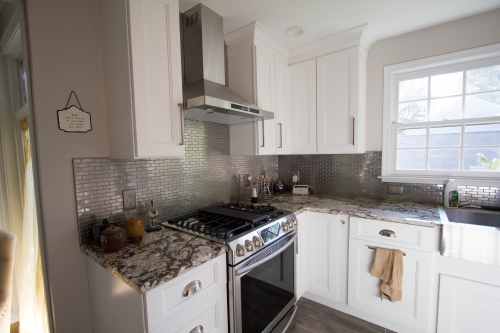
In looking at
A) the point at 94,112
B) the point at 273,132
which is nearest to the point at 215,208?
the point at 273,132

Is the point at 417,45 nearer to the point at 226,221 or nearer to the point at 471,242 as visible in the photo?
the point at 471,242

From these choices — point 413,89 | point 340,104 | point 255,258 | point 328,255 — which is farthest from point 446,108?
point 255,258

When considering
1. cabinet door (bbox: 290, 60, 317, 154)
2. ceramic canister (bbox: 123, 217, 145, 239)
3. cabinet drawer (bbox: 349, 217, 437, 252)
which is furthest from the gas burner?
→ cabinet door (bbox: 290, 60, 317, 154)

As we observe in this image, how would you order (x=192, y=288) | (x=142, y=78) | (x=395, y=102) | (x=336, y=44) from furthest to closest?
1. (x=395, y=102)
2. (x=336, y=44)
3. (x=142, y=78)
4. (x=192, y=288)

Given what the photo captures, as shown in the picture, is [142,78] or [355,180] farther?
[355,180]

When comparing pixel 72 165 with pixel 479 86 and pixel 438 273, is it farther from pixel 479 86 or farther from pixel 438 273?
pixel 479 86

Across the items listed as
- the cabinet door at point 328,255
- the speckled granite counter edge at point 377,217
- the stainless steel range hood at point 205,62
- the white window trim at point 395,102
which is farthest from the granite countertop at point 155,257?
the white window trim at point 395,102

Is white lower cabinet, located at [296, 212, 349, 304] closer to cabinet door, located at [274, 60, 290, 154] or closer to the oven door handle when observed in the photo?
the oven door handle

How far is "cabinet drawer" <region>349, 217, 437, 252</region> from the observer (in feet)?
5.05

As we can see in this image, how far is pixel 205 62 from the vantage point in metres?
1.62

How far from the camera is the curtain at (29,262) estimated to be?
5.30ft

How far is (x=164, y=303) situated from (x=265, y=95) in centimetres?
171

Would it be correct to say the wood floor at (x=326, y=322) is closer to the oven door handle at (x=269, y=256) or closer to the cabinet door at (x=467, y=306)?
the cabinet door at (x=467, y=306)

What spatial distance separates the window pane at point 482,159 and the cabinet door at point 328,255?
118 centimetres
